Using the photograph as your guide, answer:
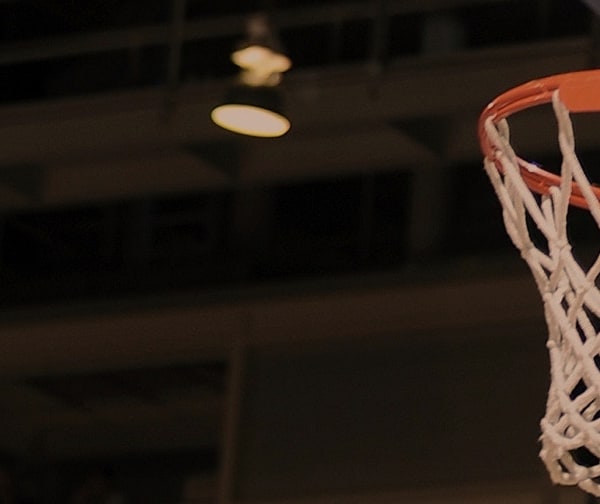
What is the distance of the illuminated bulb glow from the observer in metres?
5.30

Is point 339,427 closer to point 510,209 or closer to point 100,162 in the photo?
point 100,162

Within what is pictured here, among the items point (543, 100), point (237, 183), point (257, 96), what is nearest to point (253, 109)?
point (257, 96)

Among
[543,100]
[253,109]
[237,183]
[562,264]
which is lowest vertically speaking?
[562,264]

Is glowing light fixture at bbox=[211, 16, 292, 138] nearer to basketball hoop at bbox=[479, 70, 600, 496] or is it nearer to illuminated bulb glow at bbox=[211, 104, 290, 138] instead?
illuminated bulb glow at bbox=[211, 104, 290, 138]

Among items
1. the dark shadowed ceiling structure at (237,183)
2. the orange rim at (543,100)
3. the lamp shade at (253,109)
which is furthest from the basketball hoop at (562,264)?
the dark shadowed ceiling structure at (237,183)

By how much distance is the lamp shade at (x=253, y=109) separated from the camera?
208 inches

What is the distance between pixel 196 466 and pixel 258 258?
238 cm

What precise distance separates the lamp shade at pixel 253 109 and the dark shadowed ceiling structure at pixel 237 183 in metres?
0.45

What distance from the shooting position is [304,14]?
6.96m

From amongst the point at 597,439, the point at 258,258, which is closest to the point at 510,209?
the point at 597,439

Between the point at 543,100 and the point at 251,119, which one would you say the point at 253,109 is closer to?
→ the point at 251,119

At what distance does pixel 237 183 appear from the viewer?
21.3ft

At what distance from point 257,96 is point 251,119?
10 cm

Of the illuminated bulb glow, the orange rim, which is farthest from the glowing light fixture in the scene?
the orange rim
